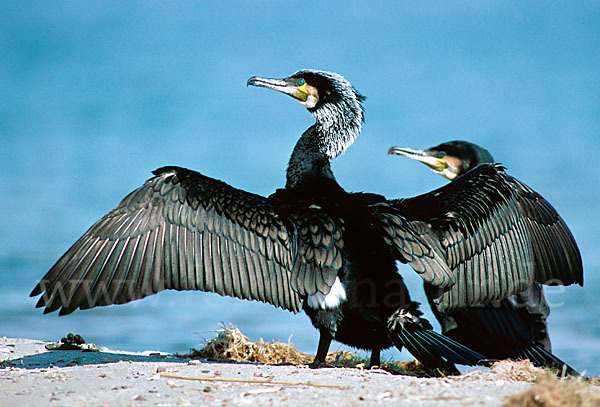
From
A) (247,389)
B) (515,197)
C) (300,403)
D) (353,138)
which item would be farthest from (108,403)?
(515,197)

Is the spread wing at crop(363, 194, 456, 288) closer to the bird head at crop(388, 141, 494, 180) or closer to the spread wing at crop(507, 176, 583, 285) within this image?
the spread wing at crop(507, 176, 583, 285)

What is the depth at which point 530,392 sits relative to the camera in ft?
10.9

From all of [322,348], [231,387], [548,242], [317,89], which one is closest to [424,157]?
[317,89]

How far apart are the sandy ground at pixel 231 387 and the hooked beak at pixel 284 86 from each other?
10.1ft

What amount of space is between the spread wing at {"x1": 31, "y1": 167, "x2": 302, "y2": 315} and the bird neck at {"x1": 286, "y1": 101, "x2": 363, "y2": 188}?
805 mm

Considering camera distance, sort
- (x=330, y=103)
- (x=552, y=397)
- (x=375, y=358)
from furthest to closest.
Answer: (x=330, y=103), (x=375, y=358), (x=552, y=397)

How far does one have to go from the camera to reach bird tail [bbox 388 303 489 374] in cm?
481

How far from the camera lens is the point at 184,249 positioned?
5.56 metres

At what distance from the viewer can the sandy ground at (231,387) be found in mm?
3752

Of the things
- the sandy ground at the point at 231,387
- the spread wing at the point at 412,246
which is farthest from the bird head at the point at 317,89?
the sandy ground at the point at 231,387

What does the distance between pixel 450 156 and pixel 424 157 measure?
1.34 feet

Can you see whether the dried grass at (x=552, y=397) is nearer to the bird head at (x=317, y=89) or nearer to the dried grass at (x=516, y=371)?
the dried grass at (x=516, y=371)

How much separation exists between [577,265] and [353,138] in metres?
2.59

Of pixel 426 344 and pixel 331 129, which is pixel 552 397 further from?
pixel 331 129
